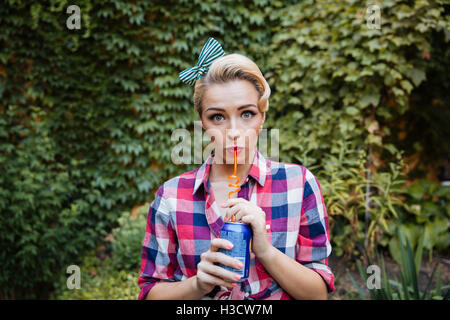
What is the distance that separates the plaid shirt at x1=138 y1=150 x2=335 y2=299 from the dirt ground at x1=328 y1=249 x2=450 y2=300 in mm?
2156

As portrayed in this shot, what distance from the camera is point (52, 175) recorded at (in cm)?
404

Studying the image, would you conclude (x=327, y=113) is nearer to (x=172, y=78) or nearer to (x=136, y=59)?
(x=172, y=78)

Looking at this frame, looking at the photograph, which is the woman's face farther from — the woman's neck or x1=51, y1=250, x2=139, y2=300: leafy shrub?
x1=51, y1=250, x2=139, y2=300: leafy shrub

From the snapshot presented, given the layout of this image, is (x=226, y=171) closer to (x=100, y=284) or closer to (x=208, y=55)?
(x=208, y=55)

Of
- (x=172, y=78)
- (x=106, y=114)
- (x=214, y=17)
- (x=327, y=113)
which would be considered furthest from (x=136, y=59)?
(x=327, y=113)

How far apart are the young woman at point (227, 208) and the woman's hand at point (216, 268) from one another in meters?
0.13

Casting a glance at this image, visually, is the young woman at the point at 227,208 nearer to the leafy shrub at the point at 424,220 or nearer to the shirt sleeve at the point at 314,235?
the shirt sleeve at the point at 314,235

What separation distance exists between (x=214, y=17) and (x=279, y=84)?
1289 millimetres

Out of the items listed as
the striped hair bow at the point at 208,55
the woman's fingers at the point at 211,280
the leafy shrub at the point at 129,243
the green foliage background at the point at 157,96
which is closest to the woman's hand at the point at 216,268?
the woman's fingers at the point at 211,280

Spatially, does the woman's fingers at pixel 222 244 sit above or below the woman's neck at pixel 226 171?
below

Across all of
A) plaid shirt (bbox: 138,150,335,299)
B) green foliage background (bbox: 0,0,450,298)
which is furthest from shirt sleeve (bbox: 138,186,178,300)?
green foliage background (bbox: 0,0,450,298)

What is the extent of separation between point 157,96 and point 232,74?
3307 mm

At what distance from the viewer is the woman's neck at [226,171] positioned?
1504 mm

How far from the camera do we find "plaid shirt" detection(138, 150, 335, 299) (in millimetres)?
1354
